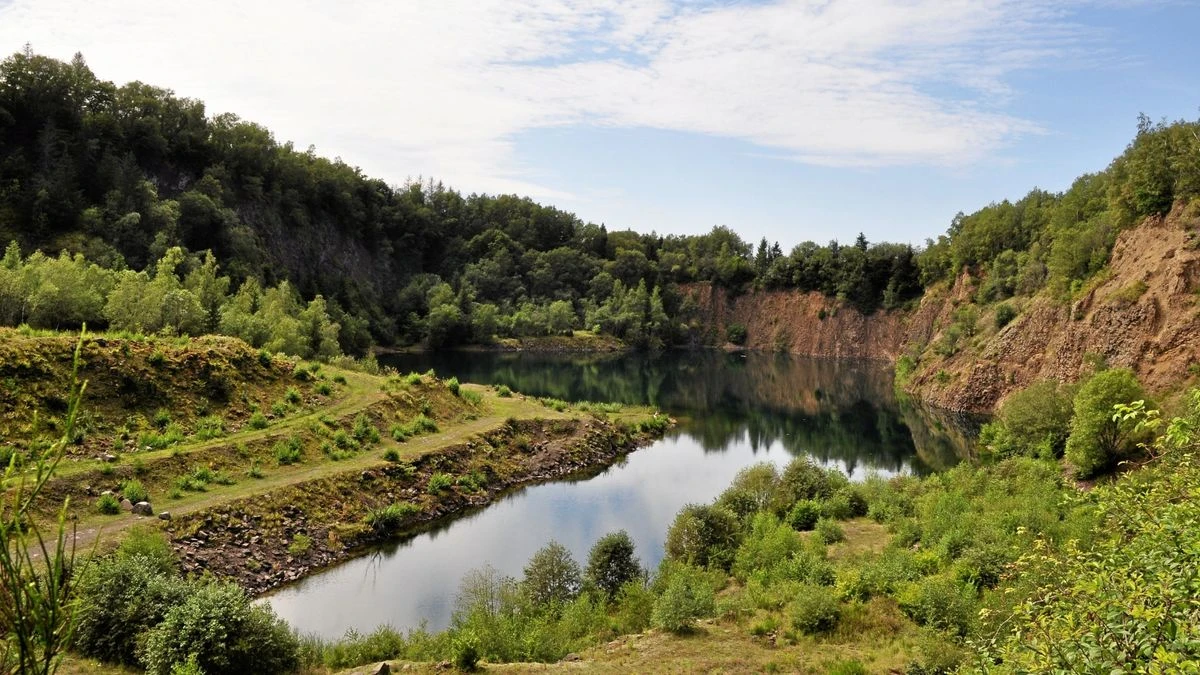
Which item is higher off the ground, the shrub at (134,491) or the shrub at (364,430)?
the shrub at (364,430)

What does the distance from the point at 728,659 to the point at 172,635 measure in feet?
44.6

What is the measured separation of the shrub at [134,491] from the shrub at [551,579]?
15.6 meters

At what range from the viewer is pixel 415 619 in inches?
1001

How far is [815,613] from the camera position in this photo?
20.8 metres

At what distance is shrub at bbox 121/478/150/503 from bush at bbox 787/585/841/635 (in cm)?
2471

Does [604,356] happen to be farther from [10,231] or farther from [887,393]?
[10,231]

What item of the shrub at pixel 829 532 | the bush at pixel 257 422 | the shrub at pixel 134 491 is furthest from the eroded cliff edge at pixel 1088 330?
the shrub at pixel 134 491

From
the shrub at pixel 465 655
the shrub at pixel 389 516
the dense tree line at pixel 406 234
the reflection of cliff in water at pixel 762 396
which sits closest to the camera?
the shrub at pixel 465 655

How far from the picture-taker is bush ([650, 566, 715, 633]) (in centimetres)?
2103

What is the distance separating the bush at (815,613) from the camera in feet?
67.8

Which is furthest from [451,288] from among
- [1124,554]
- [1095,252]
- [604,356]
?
[1124,554]

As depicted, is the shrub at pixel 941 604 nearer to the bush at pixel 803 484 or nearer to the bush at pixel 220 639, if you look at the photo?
the bush at pixel 803 484

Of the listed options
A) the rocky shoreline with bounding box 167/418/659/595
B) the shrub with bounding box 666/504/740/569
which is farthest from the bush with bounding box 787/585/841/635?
the rocky shoreline with bounding box 167/418/659/595

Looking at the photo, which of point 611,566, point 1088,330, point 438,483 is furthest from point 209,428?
point 1088,330
